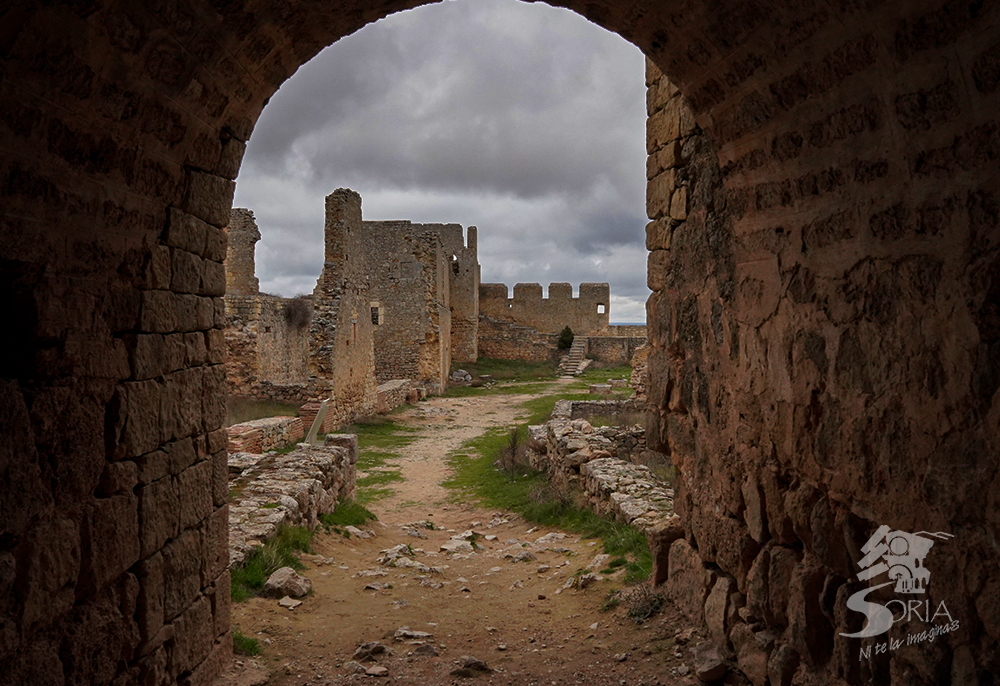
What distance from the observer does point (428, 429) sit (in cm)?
1584

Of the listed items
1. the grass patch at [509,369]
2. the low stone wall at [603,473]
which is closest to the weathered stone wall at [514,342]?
the grass patch at [509,369]

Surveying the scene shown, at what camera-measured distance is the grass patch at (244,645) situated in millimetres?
3967

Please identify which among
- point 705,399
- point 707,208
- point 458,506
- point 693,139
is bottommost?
point 458,506

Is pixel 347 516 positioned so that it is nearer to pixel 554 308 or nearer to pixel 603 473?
pixel 603 473

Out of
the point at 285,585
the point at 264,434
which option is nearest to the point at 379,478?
the point at 264,434

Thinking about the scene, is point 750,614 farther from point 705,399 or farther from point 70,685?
point 70,685

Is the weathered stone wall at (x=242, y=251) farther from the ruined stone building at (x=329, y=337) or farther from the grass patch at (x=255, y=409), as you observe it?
the grass patch at (x=255, y=409)

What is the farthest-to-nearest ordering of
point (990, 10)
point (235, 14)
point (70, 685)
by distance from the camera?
point (235, 14) < point (70, 685) < point (990, 10)

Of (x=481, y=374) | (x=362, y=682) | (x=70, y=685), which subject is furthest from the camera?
(x=481, y=374)

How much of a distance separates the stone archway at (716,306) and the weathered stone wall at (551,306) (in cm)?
3388

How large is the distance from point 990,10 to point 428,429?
1453 centimetres

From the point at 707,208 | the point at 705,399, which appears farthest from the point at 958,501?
the point at 707,208

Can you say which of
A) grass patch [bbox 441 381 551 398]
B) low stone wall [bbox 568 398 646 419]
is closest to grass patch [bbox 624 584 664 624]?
low stone wall [bbox 568 398 646 419]

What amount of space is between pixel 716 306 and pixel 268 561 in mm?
4018
